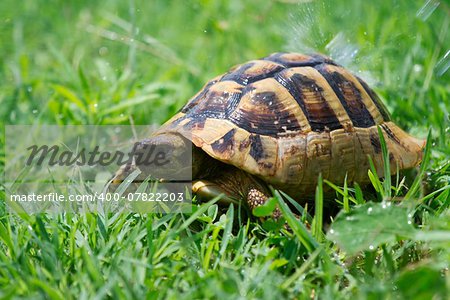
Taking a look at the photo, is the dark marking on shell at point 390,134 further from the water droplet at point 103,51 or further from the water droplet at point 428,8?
the water droplet at point 103,51

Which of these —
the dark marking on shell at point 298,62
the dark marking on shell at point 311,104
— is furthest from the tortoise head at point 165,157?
the dark marking on shell at point 298,62

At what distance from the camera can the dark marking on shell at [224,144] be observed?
2762 mm

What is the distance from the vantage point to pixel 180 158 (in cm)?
290

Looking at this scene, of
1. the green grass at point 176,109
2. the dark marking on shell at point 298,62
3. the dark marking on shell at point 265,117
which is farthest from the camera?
the dark marking on shell at point 298,62

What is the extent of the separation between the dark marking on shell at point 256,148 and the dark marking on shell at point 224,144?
0.31 ft

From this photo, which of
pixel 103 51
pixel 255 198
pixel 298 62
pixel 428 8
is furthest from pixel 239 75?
pixel 103 51

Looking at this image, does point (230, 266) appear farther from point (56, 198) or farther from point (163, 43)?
point (163, 43)

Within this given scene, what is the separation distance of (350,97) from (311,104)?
0.29 metres

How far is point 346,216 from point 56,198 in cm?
139

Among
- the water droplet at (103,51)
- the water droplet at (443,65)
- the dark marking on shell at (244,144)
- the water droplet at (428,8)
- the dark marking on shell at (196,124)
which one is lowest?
the dark marking on shell at (244,144)

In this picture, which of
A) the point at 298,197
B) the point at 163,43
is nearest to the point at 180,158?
the point at 298,197

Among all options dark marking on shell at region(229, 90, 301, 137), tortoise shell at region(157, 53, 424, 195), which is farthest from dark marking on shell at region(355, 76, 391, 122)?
dark marking on shell at region(229, 90, 301, 137)

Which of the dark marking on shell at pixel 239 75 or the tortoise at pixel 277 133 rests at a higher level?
the dark marking on shell at pixel 239 75

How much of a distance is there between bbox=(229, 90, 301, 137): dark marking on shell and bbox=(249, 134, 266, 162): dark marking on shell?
5cm
